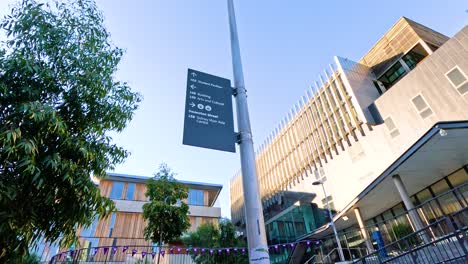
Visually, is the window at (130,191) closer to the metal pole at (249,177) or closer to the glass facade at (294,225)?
the glass facade at (294,225)

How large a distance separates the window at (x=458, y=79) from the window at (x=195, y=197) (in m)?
25.2

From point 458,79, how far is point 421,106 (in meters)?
2.39

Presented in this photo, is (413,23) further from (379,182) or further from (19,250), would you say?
(19,250)

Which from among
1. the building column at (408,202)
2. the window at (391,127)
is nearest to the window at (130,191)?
the building column at (408,202)

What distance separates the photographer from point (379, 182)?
40.4ft

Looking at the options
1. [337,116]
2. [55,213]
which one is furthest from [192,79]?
[337,116]

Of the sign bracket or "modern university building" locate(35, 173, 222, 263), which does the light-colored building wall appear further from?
the sign bracket

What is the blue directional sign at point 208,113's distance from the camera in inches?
148

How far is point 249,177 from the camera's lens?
10.9 ft

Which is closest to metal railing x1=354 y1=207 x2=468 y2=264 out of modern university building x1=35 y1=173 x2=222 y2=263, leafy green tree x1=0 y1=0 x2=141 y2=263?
leafy green tree x1=0 y1=0 x2=141 y2=263

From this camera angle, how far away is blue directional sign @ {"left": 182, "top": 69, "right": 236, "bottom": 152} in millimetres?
3754

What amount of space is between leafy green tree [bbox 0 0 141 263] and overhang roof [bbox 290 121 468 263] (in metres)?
11.1

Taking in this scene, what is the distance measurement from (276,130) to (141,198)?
773 inches

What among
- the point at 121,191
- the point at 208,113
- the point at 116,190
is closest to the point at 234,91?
the point at 208,113
